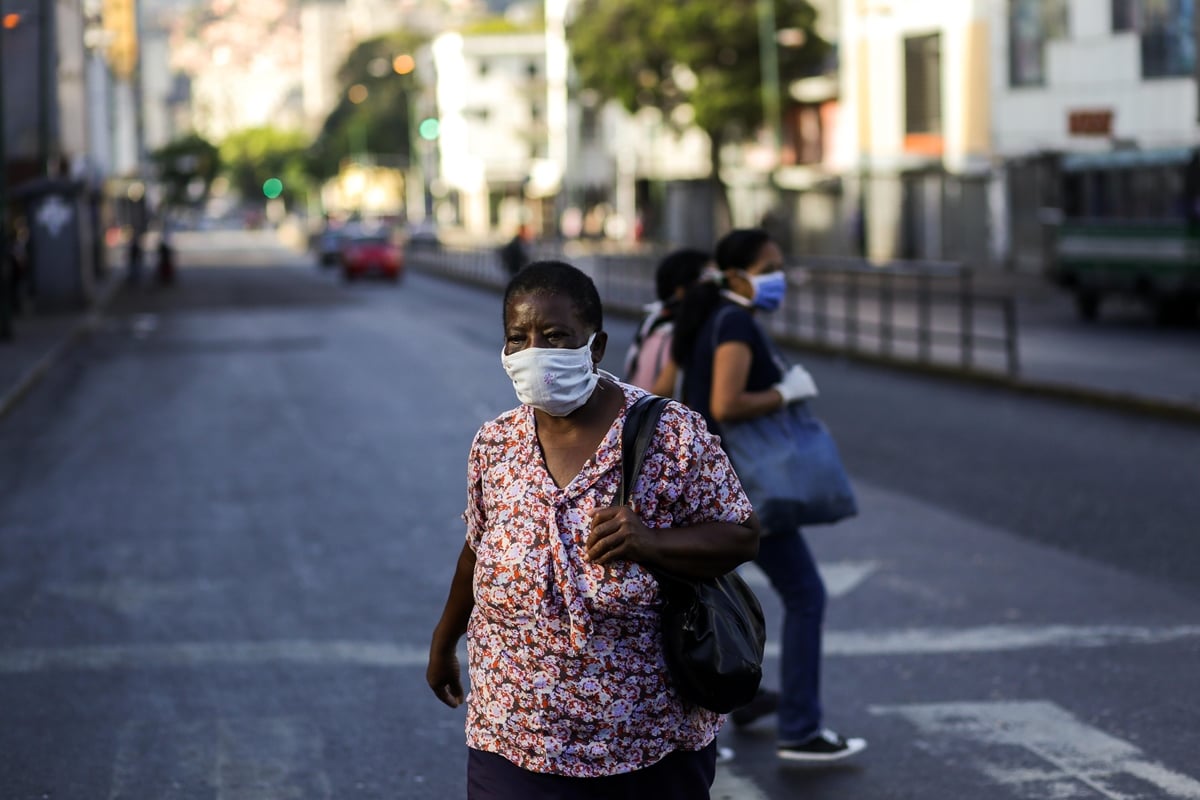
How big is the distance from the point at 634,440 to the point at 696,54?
55826mm

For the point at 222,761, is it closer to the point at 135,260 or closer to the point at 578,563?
the point at 578,563

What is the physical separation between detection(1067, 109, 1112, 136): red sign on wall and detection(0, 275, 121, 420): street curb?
21.5m

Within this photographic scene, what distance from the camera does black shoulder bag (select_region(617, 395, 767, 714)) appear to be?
3766 mm

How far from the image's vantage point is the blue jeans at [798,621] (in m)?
6.54

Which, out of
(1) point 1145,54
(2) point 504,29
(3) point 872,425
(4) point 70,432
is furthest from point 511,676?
(2) point 504,29

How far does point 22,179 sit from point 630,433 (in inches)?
1676

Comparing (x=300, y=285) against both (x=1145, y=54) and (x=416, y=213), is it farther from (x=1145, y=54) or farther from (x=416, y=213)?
(x=416, y=213)

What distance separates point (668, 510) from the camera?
12.7 feet

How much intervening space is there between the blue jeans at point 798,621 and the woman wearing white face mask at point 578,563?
2.63m

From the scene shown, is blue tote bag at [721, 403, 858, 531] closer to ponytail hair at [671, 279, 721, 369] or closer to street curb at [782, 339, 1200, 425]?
ponytail hair at [671, 279, 721, 369]

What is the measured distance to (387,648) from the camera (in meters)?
8.55

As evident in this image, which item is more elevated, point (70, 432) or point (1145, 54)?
point (1145, 54)

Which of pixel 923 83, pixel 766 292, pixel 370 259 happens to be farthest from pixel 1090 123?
pixel 766 292

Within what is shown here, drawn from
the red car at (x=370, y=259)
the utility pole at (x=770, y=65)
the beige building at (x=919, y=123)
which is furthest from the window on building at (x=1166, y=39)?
the red car at (x=370, y=259)
